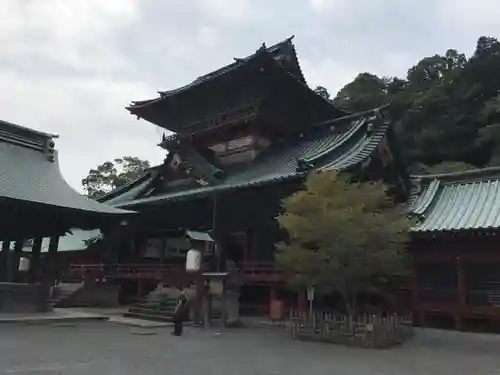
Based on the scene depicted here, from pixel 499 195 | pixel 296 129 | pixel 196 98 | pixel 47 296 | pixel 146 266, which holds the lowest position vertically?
pixel 47 296

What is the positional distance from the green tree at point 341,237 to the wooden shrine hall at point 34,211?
875cm

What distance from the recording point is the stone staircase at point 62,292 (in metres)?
23.7

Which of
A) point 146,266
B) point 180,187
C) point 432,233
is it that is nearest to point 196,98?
point 180,187

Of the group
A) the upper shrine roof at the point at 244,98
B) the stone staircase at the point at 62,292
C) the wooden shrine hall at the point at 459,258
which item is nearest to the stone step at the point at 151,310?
the stone staircase at the point at 62,292

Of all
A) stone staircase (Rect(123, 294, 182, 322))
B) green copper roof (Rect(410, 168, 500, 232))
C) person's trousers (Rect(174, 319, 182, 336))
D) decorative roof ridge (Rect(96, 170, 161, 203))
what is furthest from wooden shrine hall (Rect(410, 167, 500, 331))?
decorative roof ridge (Rect(96, 170, 161, 203))

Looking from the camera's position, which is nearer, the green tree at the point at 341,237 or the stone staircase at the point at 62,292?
the green tree at the point at 341,237

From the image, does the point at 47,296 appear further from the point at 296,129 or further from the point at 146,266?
the point at 296,129

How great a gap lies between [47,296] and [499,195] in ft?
59.1

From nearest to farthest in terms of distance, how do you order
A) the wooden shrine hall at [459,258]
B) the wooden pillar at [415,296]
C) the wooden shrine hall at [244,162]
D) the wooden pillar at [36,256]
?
the wooden shrine hall at [459,258], the wooden pillar at [415,296], the wooden shrine hall at [244,162], the wooden pillar at [36,256]

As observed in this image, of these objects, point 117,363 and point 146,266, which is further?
point 146,266

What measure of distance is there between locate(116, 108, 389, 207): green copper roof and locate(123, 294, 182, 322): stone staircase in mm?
4564

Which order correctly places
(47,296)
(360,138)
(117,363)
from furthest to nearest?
(360,138) → (47,296) → (117,363)

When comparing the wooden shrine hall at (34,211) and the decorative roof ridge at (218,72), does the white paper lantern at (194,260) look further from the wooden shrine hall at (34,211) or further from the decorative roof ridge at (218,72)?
the decorative roof ridge at (218,72)

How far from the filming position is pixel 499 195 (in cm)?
1967
